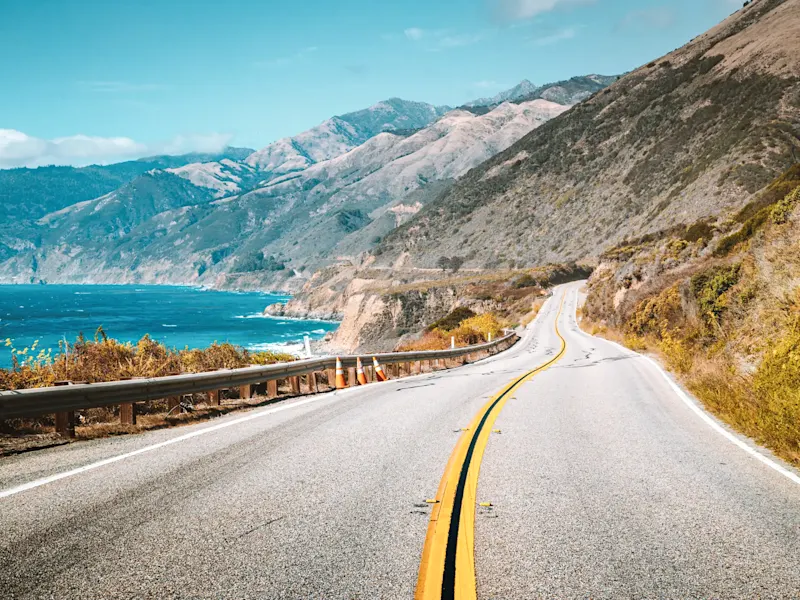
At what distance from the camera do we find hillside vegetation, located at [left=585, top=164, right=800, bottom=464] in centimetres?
802

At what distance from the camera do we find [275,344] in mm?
96500

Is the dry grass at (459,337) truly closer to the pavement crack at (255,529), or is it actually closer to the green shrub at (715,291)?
the green shrub at (715,291)

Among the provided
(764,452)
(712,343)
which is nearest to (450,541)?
(764,452)

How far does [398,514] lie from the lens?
4.68 m

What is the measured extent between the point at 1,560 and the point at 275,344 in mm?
94873

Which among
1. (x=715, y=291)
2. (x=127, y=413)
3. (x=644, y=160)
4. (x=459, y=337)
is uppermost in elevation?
(x=644, y=160)

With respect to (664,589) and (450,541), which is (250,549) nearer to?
(450,541)

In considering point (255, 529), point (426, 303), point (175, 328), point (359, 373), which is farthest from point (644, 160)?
point (255, 529)

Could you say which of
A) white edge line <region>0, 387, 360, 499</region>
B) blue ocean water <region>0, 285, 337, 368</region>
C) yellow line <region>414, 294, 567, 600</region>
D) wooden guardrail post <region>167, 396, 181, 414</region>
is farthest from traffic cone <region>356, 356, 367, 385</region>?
blue ocean water <region>0, 285, 337, 368</region>

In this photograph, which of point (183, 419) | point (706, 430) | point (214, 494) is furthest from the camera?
point (183, 419)

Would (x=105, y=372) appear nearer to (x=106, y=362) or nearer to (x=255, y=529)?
(x=106, y=362)

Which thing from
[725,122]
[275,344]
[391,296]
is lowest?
[275,344]

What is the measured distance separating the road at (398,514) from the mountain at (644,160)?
202 feet

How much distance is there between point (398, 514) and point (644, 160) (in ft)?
384
